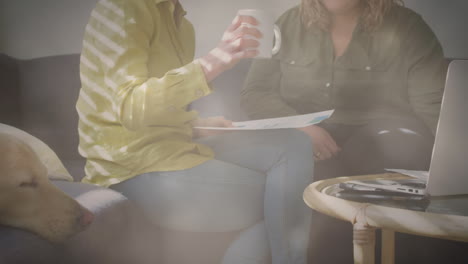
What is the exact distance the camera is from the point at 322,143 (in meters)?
1.05

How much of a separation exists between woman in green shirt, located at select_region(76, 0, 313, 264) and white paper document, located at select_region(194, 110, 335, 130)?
30 millimetres

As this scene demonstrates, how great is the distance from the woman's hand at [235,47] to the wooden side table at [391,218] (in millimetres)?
272

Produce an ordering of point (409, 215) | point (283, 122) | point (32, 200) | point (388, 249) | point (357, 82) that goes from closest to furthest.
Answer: point (409, 215), point (32, 200), point (388, 249), point (283, 122), point (357, 82)

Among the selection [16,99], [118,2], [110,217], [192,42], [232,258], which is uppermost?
[118,2]

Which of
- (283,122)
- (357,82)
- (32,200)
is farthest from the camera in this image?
(357,82)

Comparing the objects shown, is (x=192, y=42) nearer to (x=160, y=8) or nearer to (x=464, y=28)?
(x=160, y=8)

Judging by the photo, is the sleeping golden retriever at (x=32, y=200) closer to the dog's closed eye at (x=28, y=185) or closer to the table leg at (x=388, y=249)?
the dog's closed eye at (x=28, y=185)

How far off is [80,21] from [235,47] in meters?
0.41

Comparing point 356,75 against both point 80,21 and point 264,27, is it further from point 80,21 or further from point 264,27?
point 80,21

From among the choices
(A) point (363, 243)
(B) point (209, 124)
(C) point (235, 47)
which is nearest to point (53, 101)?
(B) point (209, 124)

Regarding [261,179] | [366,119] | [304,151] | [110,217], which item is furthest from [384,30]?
[110,217]

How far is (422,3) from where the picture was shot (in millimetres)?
1053

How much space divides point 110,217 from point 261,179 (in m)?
0.31

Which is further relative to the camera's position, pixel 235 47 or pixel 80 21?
pixel 80 21
